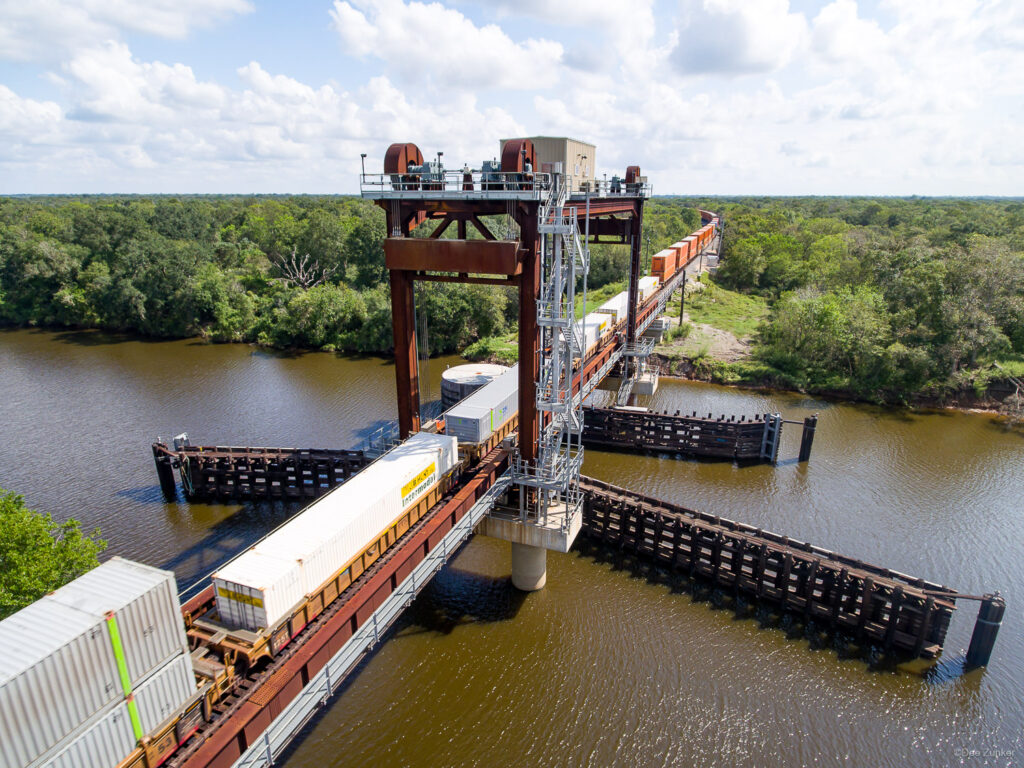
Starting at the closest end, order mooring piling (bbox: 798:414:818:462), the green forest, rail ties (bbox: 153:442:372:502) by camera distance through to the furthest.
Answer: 1. rail ties (bbox: 153:442:372:502)
2. mooring piling (bbox: 798:414:818:462)
3. the green forest

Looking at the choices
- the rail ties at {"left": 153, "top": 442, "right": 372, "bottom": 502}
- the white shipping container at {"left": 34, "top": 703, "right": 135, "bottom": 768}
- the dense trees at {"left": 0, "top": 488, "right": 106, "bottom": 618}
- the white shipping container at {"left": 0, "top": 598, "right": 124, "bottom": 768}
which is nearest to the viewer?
the white shipping container at {"left": 0, "top": 598, "right": 124, "bottom": 768}

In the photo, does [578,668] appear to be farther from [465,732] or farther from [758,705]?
[758,705]

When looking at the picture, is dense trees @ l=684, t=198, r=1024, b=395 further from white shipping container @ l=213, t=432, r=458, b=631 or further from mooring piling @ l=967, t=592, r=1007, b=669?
white shipping container @ l=213, t=432, r=458, b=631

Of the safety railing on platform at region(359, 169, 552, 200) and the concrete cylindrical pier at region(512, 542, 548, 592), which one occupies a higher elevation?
the safety railing on platform at region(359, 169, 552, 200)

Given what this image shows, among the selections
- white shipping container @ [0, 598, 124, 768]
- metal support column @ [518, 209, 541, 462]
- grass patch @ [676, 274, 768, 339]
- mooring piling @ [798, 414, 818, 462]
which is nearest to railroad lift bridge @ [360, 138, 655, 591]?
metal support column @ [518, 209, 541, 462]

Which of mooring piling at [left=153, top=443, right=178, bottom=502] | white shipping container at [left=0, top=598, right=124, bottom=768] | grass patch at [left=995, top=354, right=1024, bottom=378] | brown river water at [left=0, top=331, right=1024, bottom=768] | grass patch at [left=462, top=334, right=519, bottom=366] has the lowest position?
brown river water at [left=0, top=331, right=1024, bottom=768]

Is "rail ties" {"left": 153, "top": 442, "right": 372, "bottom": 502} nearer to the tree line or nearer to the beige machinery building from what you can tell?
the beige machinery building

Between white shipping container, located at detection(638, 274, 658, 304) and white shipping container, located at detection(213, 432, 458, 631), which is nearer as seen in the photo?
white shipping container, located at detection(213, 432, 458, 631)
